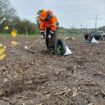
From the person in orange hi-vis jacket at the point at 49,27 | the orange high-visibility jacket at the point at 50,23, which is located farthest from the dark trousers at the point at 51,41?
the orange high-visibility jacket at the point at 50,23

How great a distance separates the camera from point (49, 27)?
12906 mm

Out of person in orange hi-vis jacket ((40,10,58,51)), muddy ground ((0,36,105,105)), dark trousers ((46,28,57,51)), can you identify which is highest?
person in orange hi-vis jacket ((40,10,58,51))

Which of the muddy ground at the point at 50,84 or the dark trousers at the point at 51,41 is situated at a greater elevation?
the dark trousers at the point at 51,41

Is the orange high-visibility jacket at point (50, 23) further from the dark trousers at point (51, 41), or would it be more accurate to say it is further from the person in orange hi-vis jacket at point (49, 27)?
the dark trousers at point (51, 41)

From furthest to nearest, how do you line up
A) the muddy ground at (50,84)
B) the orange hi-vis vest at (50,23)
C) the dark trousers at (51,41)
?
the dark trousers at (51,41)
the orange hi-vis vest at (50,23)
the muddy ground at (50,84)

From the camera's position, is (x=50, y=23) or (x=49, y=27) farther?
(x=49, y=27)

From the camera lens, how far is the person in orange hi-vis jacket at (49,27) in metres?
12.6

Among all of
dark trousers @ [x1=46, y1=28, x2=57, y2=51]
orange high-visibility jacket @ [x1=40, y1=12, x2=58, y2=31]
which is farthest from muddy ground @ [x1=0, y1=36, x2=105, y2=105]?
dark trousers @ [x1=46, y1=28, x2=57, y2=51]

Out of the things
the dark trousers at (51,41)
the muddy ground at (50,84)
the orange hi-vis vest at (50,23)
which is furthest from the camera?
the dark trousers at (51,41)

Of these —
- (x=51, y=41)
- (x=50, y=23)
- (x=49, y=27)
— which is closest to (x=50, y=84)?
(x=50, y=23)

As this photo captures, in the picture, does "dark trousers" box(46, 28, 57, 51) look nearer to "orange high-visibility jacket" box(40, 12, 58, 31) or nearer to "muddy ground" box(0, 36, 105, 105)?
"orange high-visibility jacket" box(40, 12, 58, 31)

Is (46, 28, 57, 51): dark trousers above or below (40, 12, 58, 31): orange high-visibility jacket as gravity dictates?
below

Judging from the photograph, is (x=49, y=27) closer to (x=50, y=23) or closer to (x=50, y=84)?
(x=50, y=23)

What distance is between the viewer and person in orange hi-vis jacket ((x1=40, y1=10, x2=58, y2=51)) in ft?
41.2
